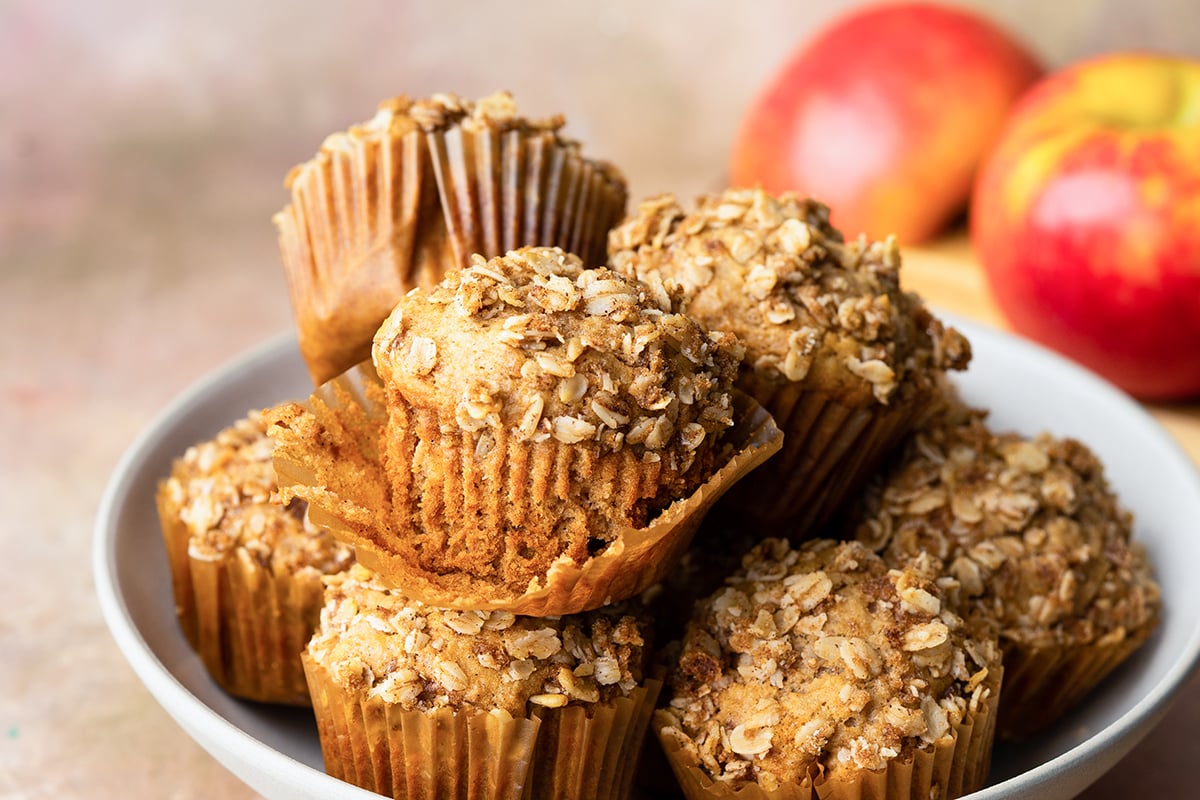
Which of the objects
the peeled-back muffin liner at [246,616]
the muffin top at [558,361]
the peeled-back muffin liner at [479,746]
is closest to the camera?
the muffin top at [558,361]

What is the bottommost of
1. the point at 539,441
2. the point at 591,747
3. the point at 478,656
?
the point at 591,747

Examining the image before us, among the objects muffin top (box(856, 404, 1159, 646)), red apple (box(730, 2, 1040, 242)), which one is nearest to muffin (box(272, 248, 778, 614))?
muffin top (box(856, 404, 1159, 646))

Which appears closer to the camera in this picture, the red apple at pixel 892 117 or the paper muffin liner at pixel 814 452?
the paper muffin liner at pixel 814 452

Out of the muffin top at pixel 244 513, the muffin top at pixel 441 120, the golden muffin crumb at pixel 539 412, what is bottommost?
the muffin top at pixel 244 513

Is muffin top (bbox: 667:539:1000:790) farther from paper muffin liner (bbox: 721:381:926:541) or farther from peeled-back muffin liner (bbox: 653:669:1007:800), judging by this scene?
paper muffin liner (bbox: 721:381:926:541)

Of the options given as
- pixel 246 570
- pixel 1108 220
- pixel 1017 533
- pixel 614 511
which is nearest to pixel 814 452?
pixel 1017 533

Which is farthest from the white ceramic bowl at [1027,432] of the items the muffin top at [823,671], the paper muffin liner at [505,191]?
the paper muffin liner at [505,191]

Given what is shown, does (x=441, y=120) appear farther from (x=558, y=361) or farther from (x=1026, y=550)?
(x=1026, y=550)

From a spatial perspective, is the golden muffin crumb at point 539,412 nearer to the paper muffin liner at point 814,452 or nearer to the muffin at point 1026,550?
the paper muffin liner at point 814,452

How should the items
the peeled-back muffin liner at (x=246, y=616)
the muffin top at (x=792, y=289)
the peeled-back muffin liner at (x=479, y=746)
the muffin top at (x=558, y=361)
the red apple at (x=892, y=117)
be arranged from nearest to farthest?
the muffin top at (x=558, y=361)
the peeled-back muffin liner at (x=479, y=746)
the muffin top at (x=792, y=289)
the peeled-back muffin liner at (x=246, y=616)
the red apple at (x=892, y=117)
